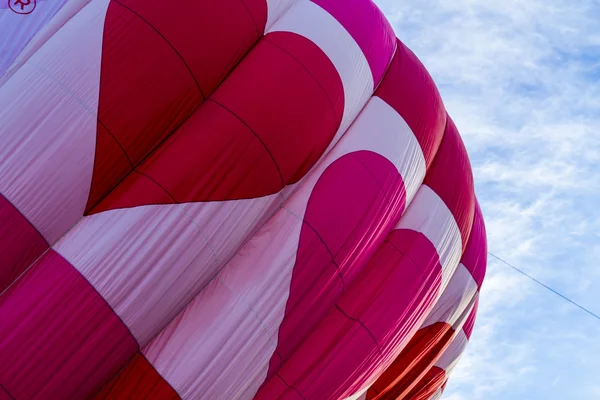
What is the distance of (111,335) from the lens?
3686 mm

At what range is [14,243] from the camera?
11.9 feet

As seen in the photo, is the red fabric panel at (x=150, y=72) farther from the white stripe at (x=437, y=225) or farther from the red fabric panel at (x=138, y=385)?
the white stripe at (x=437, y=225)

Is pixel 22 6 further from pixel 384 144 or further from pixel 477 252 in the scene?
pixel 477 252

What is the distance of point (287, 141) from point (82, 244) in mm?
1163

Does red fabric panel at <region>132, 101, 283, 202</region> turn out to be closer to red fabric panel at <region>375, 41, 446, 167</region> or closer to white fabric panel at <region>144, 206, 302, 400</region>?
white fabric panel at <region>144, 206, 302, 400</region>

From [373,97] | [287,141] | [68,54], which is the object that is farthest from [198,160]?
[373,97]

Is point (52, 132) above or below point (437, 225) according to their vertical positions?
above

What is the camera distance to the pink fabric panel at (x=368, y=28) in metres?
4.78

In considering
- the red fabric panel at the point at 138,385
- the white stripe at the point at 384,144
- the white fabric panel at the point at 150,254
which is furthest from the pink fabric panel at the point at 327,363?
the white stripe at the point at 384,144

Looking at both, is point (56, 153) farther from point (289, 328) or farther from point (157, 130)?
point (289, 328)

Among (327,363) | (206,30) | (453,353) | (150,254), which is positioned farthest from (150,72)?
(453,353)

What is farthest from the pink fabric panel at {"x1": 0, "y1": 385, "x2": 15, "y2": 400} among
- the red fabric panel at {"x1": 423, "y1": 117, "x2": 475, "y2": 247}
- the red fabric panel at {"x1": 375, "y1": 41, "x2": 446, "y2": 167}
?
the red fabric panel at {"x1": 423, "y1": 117, "x2": 475, "y2": 247}

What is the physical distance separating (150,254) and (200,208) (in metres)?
0.33

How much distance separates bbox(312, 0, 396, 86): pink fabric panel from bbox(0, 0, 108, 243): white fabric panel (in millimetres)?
1564
